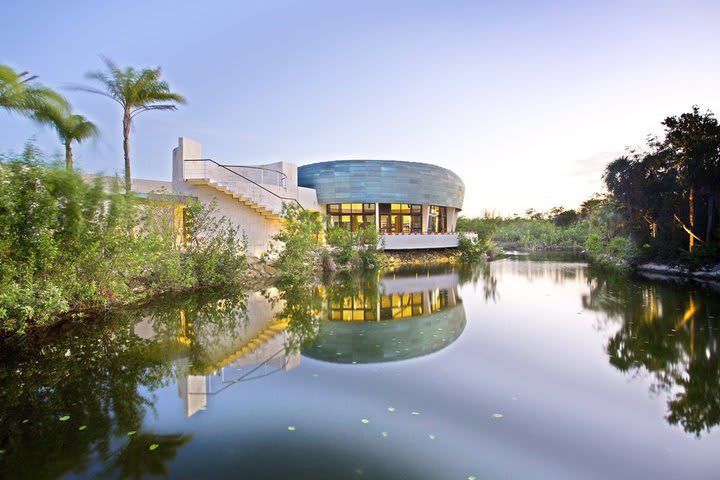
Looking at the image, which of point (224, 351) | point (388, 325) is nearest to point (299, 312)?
point (388, 325)

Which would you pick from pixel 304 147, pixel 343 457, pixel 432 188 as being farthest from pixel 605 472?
pixel 304 147

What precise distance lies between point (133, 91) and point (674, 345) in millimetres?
19533

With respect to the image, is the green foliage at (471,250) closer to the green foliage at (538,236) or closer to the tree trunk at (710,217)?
the tree trunk at (710,217)

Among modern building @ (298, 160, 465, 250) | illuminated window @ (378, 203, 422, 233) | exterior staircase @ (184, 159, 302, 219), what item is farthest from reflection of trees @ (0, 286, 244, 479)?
illuminated window @ (378, 203, 422, 233)

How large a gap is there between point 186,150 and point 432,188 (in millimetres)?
22754

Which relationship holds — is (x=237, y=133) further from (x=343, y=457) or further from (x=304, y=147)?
(x=343, y=457)

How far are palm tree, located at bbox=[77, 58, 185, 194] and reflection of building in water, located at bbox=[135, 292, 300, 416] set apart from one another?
32.4ft

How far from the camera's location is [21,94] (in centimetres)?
1130

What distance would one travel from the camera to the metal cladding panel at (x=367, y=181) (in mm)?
33156

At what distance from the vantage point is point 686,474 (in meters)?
3.61

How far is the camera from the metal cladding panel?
109 ft

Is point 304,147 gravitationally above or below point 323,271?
above

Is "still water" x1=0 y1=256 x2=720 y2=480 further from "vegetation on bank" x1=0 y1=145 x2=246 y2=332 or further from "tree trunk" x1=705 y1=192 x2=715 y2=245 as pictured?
"tree trunk" x1=705 y1=192 x2=715 y2=245

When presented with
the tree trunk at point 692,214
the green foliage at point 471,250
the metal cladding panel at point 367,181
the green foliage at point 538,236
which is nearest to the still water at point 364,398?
the tree trunk at point 692,214
